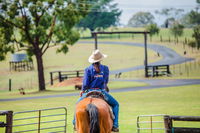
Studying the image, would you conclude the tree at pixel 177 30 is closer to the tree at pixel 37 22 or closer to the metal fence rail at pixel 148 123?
the tree at pixel 37 22

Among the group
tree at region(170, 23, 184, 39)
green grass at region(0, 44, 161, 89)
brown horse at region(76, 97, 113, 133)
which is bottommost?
green grass at region(0, 44, 161, 89)

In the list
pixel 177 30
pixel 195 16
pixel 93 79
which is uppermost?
pixel 195 16

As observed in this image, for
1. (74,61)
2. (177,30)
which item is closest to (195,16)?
(177,30)

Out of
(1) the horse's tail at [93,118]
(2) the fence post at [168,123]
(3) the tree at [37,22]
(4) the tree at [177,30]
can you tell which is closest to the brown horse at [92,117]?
(1) the horse's tail at [93,118]

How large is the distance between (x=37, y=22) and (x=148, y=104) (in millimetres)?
22649

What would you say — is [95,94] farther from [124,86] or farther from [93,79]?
[124,86]

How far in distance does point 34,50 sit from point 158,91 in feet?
53.6

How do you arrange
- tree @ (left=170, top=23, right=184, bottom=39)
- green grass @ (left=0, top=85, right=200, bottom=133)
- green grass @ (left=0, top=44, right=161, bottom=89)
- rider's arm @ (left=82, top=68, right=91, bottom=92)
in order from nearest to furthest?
rider's arm @ (left=82, top=68, right=91, bottom=92), green grass @ (left=0, top=85, right=200, bottom=133), green grass @ (left=0, top=44, right=161, bottom=89), tree @ (left=170, top=23, right=184, bottom=39)

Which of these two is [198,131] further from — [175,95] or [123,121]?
[175,95]

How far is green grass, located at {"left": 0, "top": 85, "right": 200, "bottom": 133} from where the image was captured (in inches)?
871

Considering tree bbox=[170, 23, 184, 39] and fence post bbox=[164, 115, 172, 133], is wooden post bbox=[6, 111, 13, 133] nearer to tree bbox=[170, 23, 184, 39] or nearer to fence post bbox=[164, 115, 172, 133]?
fence post bbox=[164, 115, 172, 133]

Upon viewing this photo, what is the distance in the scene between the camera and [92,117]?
10.4 m

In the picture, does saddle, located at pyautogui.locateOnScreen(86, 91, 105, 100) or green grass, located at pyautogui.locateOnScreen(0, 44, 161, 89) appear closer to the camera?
saddle, located at pyautogui.locateOnScreen(86, 91, 105, 100)

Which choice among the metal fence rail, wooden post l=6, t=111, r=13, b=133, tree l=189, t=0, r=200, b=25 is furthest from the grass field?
tree l=189, t=0, r=200, b=25
